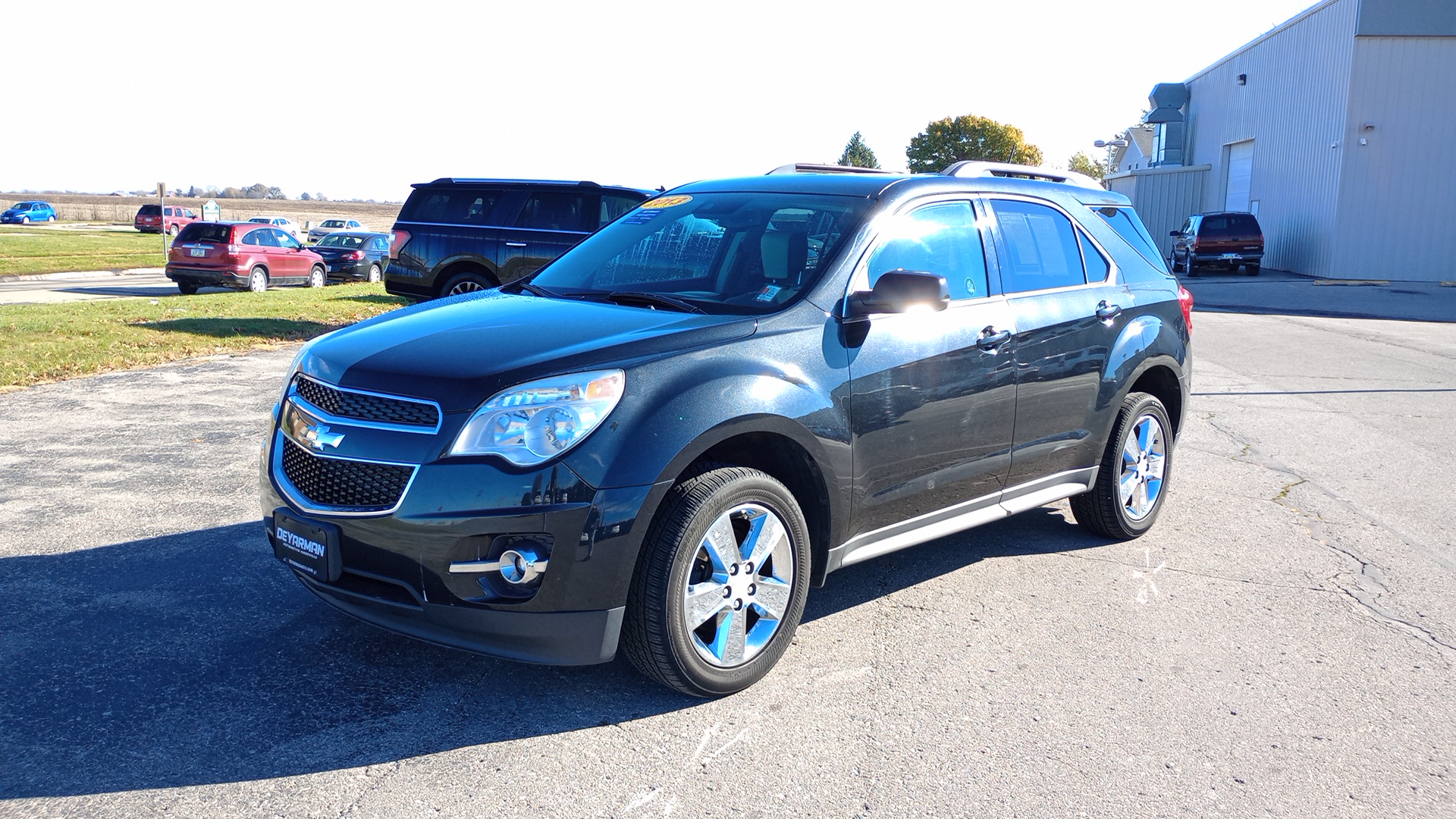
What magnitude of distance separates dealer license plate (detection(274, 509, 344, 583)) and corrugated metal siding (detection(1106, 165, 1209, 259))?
147 feet

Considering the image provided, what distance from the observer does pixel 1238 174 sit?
4122 cm

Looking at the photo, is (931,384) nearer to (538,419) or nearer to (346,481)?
(538,419)

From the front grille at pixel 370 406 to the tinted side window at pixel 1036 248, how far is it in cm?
270

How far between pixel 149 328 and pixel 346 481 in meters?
11.7

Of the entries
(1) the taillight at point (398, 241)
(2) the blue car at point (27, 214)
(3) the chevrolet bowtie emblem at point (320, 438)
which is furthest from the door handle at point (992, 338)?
(2) the blue car at point (27, 214)

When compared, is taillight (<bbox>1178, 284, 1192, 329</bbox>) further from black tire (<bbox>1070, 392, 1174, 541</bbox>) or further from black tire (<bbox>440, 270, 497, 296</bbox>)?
black tire (<bbox>440, 270, 497, 296</bbox>)

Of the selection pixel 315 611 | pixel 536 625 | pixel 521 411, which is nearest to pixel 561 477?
pixel 521 411

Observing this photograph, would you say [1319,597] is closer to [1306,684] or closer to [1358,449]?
[1306,684]

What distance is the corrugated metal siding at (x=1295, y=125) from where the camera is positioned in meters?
32.0

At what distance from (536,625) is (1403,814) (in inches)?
101

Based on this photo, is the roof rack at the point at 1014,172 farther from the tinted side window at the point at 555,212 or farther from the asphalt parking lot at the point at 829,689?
the tinted side window at the point at 555,212

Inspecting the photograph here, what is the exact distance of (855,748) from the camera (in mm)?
3521

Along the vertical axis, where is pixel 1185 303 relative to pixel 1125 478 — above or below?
above

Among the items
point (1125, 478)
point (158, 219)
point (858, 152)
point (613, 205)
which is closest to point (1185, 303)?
point (1125, 478)
